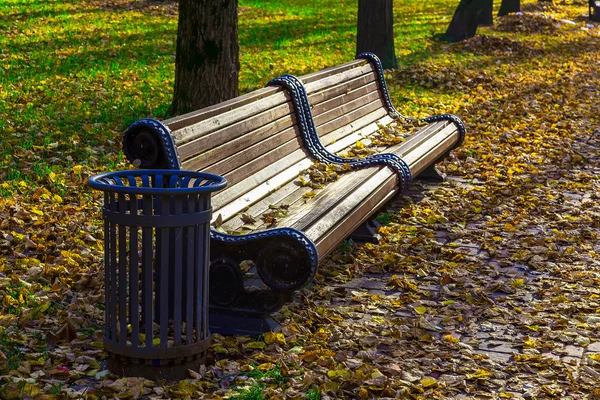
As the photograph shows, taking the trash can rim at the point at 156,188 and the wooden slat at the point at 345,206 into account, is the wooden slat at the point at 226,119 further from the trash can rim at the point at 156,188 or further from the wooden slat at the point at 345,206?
the wooden slat at the point at 345,206

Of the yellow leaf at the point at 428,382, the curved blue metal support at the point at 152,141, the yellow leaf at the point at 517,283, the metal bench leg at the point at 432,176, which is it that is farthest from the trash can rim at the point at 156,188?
the metal bench leg at the point at 432,176

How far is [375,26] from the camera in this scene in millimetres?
14188

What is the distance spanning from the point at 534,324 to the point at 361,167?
204cm

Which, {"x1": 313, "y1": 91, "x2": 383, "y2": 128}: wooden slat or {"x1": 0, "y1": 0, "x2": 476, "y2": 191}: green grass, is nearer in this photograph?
{"x1": 313, "y1": 91, "x2": 383, "y2": 128}: wooden slat

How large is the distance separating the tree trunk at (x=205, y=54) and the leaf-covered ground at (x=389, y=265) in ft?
2.97

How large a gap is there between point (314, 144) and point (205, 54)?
8.11 ft

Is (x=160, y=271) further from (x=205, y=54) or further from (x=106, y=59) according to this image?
(x=106, y=59)

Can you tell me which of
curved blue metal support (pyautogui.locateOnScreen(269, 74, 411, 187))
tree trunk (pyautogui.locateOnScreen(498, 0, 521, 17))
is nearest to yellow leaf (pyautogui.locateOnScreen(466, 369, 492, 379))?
curved blue metal support (pyautogui.locateOnScreen(269, 74, 411, 187))

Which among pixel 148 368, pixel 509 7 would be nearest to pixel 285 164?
pixel 148 368

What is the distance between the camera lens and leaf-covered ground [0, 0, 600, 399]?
438 cm

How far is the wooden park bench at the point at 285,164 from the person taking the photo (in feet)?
15.4

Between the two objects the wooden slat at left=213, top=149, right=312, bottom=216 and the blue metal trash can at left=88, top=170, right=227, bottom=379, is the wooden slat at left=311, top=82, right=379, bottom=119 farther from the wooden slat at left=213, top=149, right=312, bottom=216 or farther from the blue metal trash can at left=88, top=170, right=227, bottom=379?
the blue metal trash can at left=88, top=170, right=227, bottom=379

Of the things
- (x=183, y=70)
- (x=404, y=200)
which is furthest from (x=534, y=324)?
(x=183, y=70)

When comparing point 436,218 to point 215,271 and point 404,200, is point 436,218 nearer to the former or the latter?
point 404,200
